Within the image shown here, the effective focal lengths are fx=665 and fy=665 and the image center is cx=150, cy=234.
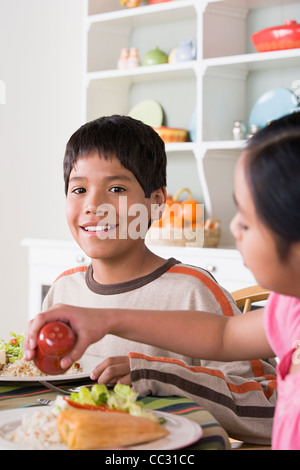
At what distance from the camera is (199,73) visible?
3080mm

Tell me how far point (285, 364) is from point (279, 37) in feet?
7.55

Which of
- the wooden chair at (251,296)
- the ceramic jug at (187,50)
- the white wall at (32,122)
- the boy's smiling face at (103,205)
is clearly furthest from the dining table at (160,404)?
the white wall at (32,122)

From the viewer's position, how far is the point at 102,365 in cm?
97

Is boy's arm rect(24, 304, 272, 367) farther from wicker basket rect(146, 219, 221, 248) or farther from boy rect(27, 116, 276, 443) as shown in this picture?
wicker basket rect(146, 219, 221, 248)

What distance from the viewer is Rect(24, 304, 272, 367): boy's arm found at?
0.82 metres

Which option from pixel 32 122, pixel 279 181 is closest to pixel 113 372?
pixel 279 181

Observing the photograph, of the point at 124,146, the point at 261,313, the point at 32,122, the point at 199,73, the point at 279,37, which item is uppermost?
the point at 279,37

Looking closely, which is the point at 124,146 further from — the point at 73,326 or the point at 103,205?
the point at 73,326

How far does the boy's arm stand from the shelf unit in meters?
2.08

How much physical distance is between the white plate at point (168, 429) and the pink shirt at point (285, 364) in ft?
0.39

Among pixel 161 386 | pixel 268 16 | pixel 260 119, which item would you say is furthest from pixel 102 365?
pixel 268 16

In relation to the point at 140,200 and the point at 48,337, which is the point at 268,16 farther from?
the point at 48,337

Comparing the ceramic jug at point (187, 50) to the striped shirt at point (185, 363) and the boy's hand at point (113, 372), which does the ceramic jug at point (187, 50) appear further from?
the boy's hand at point (113, 372)

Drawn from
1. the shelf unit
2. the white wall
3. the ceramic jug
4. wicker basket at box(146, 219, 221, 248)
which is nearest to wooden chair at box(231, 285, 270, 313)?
wicker basket at box(146, 219, 221, 248)
